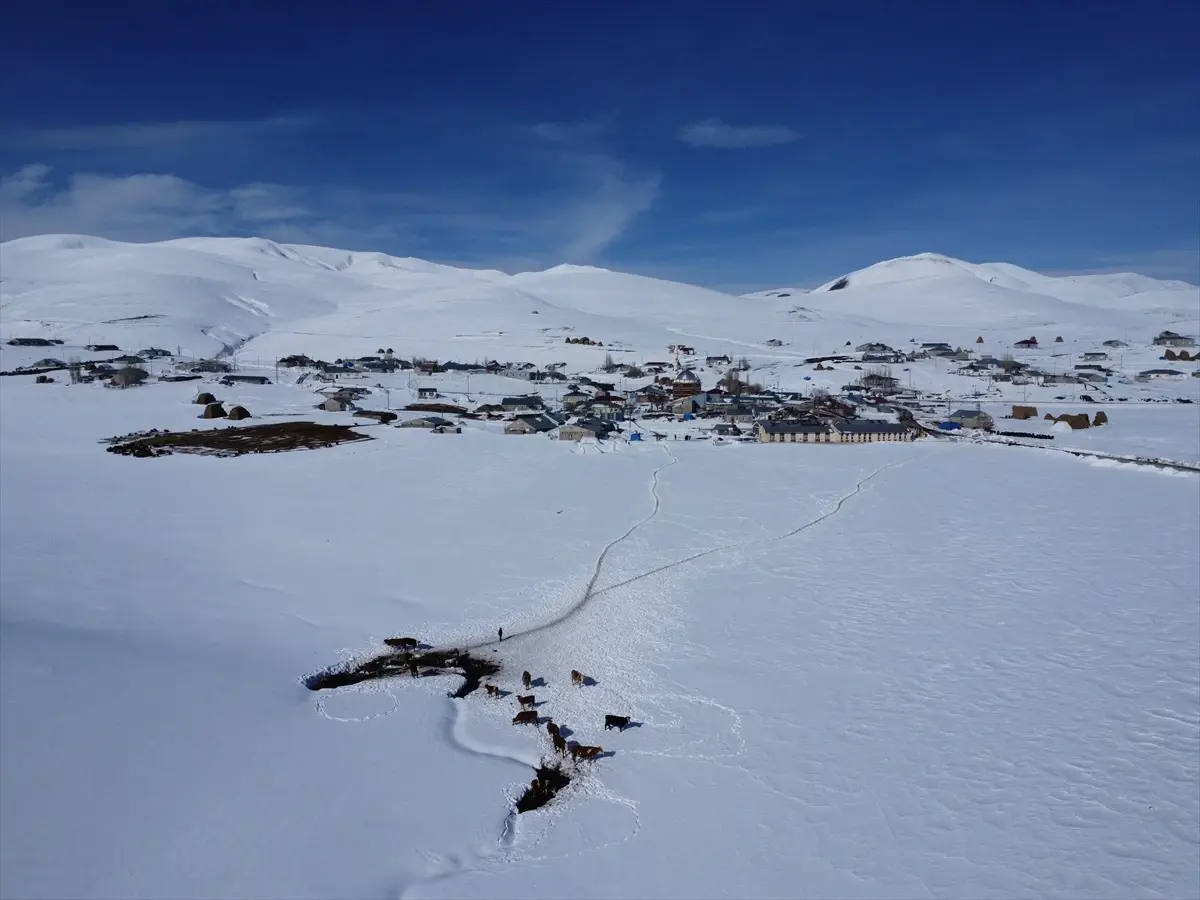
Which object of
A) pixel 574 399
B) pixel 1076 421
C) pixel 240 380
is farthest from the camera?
pixel 240 380

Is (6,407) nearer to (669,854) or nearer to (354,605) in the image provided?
(354,605)

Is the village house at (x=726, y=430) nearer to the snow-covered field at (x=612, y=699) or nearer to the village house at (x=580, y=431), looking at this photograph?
the village house at (x=580, y=431)

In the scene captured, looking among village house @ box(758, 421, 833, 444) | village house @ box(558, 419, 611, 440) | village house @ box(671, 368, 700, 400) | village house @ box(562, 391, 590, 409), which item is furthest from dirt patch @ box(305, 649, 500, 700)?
village house @ box(671, 368, 700, 400)

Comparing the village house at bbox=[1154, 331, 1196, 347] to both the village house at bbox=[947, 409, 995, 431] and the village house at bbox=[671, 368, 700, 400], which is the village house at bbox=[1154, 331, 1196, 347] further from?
the village house at bbox=[671, 368, 700, 400]

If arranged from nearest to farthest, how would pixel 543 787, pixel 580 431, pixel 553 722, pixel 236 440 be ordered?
1. pixel 543 787
2. pixel 553 722
3. pixel 236 440
4. pixel 580 431

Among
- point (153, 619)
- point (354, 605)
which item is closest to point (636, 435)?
point (354, 605)

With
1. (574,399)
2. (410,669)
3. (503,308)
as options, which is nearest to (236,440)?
(574,399)

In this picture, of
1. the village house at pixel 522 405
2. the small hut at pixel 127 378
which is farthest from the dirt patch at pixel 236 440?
the small hut at pixel 127 378

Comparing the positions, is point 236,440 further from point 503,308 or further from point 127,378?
point 503,308
